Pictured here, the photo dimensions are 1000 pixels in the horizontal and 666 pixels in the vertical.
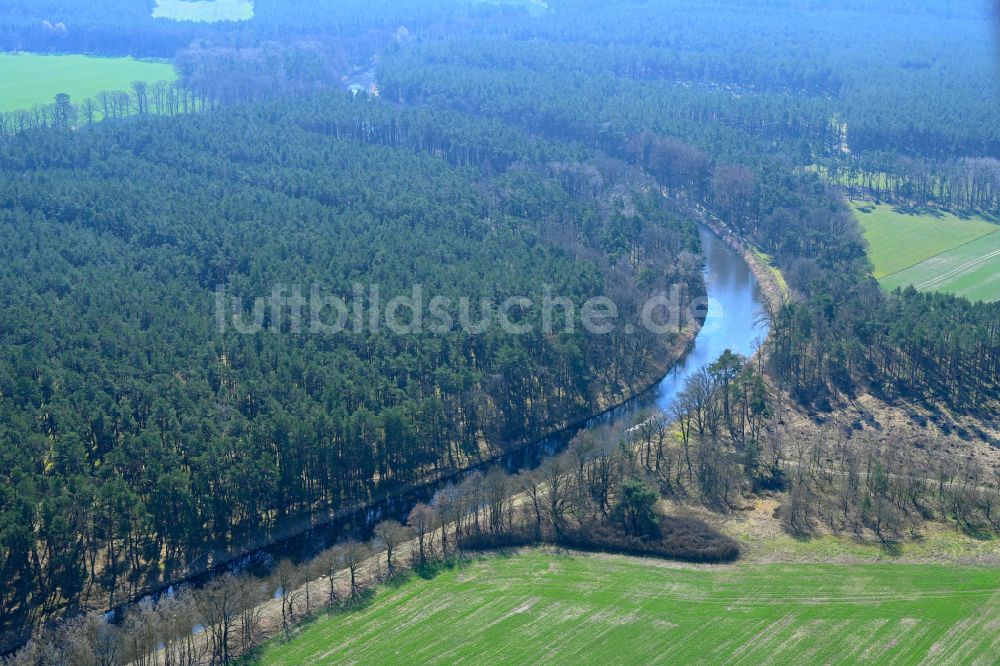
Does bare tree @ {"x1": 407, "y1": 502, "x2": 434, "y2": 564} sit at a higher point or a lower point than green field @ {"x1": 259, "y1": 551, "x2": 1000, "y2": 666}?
higher

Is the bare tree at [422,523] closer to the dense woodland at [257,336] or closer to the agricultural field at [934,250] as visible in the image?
the dense woodland at [257,336]

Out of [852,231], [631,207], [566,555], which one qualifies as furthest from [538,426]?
[852,231]

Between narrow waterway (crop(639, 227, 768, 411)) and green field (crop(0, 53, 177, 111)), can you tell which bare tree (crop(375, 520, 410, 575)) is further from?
green field (crop(0, 53, 177, 111))

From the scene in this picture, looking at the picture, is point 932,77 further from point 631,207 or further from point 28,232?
point 28,232

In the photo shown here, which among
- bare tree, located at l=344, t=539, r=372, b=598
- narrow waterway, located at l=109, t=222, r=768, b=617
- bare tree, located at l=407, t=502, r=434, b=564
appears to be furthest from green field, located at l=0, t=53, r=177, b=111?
bare tree, located at l=344, t=539, r=372, b=598

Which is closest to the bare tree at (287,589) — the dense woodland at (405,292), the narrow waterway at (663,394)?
the dense woodland at (405,292)

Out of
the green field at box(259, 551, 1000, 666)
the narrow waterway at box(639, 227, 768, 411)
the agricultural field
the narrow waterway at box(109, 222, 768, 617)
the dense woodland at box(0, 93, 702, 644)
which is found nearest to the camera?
the green field at box(259, 551, 1000, 666)
